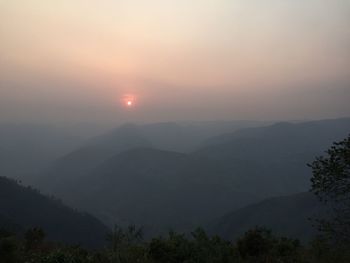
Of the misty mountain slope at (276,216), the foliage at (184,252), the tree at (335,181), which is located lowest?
the misty mountain slope at (276,216)

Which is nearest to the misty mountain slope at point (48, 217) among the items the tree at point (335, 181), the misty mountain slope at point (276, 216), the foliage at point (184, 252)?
the misty mountain slope at point (276, 216)

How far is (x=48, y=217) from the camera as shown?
16362 cm

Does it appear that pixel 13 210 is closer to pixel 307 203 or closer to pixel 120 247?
pixel 307 203

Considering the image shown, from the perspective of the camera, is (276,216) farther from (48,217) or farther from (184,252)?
(184,252)

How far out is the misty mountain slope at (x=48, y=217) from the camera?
496 feet

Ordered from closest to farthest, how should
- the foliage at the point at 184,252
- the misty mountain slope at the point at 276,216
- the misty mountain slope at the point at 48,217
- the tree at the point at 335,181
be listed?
the tree at the point at 335,181, the foliage at the point at 184,252, the misty mountain slope at the point at 48,217, the misty mountain slope at the point at 276,216

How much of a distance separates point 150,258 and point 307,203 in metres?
183

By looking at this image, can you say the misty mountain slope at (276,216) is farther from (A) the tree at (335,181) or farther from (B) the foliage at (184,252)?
(A) the tree at (335,181)

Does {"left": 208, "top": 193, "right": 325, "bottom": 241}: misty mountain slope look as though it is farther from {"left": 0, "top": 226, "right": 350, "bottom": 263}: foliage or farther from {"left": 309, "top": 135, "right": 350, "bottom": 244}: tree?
{"left": 309, "top": 135, "right": 350, "bottom": 244}: tree

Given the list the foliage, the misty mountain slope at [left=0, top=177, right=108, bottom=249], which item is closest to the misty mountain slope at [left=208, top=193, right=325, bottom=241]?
the misty mountain slope at [left=0, top=177, right=108, bottom=249]

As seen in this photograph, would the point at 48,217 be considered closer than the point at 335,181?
No

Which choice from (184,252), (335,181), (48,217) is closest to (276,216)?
(48,217)

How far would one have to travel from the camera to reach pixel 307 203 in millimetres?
184625

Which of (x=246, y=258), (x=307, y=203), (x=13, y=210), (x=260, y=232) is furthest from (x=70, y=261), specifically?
(x=307, y=203)
